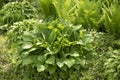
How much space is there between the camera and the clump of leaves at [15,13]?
6.92 meters

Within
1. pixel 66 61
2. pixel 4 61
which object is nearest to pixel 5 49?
pixel 4 61

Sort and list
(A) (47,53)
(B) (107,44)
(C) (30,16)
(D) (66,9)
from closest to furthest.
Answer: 1. (A) (47,53)
2. (B) (107,44)
3. (D) (66,9)
4. (C) (30,16)

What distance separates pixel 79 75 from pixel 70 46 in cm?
54

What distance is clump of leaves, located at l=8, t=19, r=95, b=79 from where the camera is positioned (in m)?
5.02

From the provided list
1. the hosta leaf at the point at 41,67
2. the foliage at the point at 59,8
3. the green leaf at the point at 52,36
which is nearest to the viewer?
the hosta leaf at the point at 41,67

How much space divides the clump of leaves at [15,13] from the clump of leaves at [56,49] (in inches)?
63.3

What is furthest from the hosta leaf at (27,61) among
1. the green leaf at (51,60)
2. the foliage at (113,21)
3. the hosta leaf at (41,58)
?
the foliage at (113,21)

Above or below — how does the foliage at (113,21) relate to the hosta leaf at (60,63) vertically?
above

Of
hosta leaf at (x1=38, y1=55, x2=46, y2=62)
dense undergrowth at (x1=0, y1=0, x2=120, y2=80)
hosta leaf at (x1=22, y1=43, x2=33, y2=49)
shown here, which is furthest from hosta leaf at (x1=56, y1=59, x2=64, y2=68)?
hosta leaf at (x1=22, y1=43, x2=33, y2=49)

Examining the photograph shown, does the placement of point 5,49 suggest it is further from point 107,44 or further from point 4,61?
point 107,44

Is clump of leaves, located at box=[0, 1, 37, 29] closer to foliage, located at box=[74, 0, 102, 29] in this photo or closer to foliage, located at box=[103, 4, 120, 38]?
foliage, located at box=[74, 0, 102, 29]

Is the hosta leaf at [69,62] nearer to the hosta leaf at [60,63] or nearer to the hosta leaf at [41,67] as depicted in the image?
the hosta leaf at [60,63]

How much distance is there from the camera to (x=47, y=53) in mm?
4996

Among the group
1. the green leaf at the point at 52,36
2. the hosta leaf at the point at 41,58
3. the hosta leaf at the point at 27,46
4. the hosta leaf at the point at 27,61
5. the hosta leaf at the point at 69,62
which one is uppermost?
the green leaf at the point at 52,36
